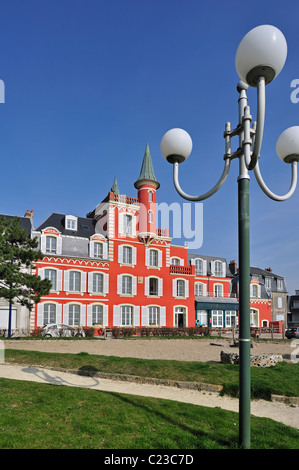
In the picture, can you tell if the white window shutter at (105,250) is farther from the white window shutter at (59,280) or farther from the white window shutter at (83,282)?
the white window shutter at (59,280)

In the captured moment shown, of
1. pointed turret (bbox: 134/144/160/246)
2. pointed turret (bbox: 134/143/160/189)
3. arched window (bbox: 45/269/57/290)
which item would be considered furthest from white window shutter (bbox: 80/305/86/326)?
pointed turret (bbox: 134/143/160/189)

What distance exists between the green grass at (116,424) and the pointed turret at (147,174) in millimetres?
26111

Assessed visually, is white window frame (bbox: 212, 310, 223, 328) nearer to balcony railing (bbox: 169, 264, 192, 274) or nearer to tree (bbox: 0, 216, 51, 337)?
balcony railing (bbox: 169, 264, 192, 274)

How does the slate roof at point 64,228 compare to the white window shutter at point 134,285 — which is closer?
the slate roof at point 64,228

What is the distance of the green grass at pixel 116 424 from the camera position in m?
4.71

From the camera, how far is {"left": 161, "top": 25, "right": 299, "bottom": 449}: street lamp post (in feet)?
12.4

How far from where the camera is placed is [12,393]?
716cm

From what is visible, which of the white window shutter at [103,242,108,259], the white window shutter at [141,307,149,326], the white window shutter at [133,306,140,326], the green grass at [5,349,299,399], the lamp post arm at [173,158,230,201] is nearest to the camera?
the lamp post arm at [173,158,230,201]

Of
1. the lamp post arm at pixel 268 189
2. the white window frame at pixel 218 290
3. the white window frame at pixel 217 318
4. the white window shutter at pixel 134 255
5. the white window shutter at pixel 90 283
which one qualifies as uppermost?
the white window shutter at pixel 134 255

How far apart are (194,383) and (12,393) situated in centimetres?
415

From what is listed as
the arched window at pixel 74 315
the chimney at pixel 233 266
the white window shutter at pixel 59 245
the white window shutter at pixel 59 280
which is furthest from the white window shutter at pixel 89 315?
the chimney at pixel 233 266

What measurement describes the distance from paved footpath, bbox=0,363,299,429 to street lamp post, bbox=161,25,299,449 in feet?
9.84
